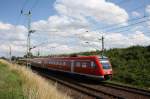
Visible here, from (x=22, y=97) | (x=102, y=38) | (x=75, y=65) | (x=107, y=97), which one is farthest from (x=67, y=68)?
(x=22, y=97)

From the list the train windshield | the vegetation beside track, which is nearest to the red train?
the train windshield

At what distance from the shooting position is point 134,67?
98.7 feet

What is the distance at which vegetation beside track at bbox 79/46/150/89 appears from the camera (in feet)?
80.1

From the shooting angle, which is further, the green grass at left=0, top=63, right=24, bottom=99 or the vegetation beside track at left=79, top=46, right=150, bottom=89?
the vegetation beside track at left=79, top=46, right=150, bottom=89

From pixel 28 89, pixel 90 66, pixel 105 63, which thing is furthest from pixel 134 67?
pixel 28 89

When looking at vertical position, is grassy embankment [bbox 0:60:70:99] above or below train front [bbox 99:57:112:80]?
below

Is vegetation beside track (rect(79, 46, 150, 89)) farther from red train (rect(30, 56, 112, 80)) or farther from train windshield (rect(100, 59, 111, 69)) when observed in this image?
train windshield (rect(100, 59, 111, 69))

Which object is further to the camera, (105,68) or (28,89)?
(105,68)

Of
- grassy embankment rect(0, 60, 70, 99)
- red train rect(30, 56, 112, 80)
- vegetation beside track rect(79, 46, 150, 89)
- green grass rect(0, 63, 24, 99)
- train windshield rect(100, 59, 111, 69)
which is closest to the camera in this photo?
grassy embankment rect(0, 60, 70, 99)

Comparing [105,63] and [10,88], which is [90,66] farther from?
[10,88]

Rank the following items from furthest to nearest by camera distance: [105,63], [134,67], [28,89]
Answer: [134,67] < [105,63] < [28,89]

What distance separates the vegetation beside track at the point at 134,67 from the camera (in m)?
24.4

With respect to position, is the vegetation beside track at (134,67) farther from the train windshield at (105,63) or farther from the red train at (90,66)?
the train windshield at (105,63)

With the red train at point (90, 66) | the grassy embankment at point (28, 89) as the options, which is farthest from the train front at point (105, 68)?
the grassy embankment at point (28, 89)
